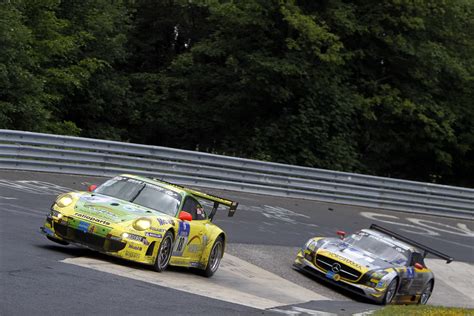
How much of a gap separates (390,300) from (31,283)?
8.43 m

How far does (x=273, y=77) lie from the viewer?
37156 mm

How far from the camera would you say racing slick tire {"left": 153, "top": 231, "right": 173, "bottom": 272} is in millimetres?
13188

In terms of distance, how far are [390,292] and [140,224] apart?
5.86m

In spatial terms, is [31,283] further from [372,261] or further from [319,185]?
[319,185]

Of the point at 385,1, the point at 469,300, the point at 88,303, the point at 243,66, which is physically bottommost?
the point at 469,300

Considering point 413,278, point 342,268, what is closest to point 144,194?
point 342,268

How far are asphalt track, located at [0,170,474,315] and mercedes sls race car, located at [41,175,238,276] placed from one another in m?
0.27

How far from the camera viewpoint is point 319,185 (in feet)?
92.7

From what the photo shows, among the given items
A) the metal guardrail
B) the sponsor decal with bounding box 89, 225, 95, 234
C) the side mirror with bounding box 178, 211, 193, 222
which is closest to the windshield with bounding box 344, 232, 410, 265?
the side mirror with bounding box 178, 211, 193, 222

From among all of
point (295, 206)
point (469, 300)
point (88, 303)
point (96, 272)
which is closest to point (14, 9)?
point (295, 206)

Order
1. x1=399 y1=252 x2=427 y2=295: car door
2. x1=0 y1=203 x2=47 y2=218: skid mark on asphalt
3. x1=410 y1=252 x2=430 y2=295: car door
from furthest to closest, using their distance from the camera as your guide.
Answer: x1=410 y1=252 x2=430 y2=295: car door → x1=399 y1=252 x2=427 y2=295: car door → x1=0 y1=203 x2=47 y2=218: skid mark on asphalt

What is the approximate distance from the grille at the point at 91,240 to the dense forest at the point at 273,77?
69.1 ft

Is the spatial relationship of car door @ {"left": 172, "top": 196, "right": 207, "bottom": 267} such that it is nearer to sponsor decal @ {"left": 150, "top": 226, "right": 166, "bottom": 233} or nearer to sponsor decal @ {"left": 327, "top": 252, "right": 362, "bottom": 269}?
sponsor decal @ {"left": 150, "top": 226, "right": 166, "bottom": 233}

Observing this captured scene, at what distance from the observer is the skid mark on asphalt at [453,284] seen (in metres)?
19.5
